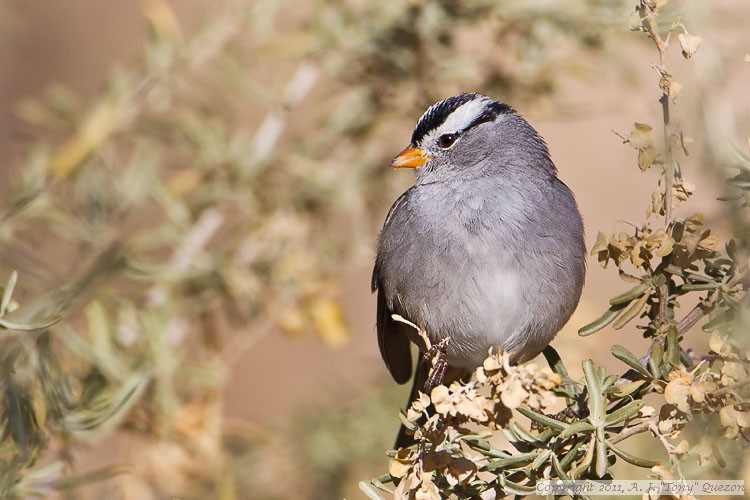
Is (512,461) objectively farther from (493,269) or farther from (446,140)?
(446,140)

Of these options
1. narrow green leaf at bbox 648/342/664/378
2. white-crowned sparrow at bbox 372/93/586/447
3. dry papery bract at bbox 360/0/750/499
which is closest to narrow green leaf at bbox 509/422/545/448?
dry papery bract at bbox 360/0/750/499

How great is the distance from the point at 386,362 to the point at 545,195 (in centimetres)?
72

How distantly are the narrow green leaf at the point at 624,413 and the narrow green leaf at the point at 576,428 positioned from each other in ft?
0.09

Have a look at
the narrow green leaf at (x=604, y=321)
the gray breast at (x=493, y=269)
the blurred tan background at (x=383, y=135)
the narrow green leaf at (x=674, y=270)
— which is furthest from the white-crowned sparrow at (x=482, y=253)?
the narrow green leaf at (x=674, y=270)

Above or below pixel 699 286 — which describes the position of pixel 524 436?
below

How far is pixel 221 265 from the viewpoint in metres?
2.51

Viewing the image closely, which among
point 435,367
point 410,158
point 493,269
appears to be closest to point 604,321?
point 435,367

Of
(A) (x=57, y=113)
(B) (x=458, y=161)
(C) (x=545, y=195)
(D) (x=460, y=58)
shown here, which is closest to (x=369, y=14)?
(D) (x=460, y=58)

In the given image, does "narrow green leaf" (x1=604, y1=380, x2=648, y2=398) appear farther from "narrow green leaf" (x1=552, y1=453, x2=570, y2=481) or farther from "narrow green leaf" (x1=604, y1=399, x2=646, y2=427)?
"narrow green leaf" (x1=552, y1=453, x2=570, y2=481)

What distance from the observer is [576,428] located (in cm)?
136

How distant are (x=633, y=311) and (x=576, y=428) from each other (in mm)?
260

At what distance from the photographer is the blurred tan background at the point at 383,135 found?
2758 millimetres

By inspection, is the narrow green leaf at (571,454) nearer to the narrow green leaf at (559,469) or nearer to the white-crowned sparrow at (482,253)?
the narrow green leaf at (559,469)

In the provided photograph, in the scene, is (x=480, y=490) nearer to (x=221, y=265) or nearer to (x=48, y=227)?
(x=221, y=265)
